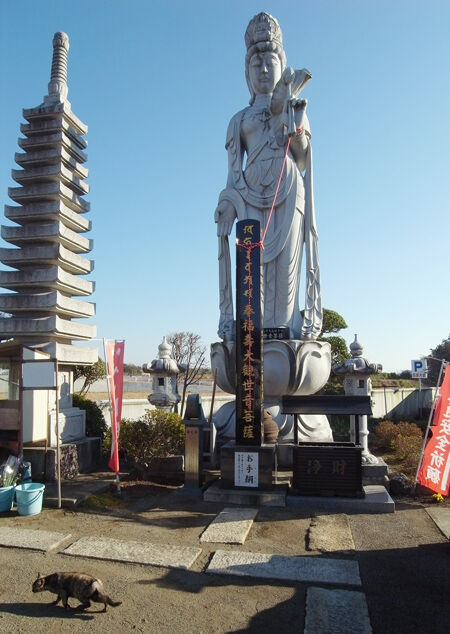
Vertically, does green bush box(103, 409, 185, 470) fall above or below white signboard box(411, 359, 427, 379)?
below

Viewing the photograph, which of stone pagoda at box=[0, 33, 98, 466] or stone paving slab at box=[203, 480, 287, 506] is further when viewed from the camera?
stone pagoda at box=[0, 33, 98, 466]

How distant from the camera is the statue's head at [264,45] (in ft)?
38.4

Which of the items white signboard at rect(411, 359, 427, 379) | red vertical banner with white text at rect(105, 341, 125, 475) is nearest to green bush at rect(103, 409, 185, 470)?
red vertical banner with white text at rect(105, 341, 125, 475)

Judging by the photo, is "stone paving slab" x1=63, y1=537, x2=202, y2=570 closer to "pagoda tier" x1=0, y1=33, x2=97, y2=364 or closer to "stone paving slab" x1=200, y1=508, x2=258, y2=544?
"stone paving slab" x1=200, y1=508, x2=258, y2=544

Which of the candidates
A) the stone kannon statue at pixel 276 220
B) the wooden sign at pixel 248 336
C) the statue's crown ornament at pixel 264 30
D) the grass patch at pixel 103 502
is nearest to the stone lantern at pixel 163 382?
the stone kannon statue at pixel 276 220

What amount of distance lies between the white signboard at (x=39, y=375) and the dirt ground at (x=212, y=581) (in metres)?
1.78

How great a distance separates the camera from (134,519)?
654cm

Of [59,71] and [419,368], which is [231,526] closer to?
[59,71]

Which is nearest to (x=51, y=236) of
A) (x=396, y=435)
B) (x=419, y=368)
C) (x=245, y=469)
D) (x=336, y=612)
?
(x=245, y=469)

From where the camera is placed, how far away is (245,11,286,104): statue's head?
38.4ft

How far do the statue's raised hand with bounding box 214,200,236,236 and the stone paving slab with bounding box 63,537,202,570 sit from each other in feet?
25.0

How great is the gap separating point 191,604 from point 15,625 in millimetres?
1337

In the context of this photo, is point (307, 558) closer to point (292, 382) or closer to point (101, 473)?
point (292, 382)

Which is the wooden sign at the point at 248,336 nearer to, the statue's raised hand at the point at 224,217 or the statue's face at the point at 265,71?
the statue's raised hand at the point at 224,217
